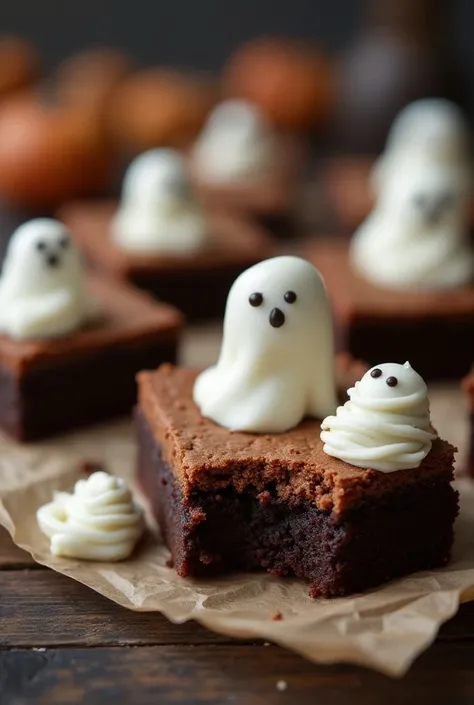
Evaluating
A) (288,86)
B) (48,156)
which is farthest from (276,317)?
(288,86)

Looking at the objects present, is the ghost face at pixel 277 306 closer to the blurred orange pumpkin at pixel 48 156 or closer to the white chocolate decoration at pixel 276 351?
the white chocolate decoration at pixel 276 351

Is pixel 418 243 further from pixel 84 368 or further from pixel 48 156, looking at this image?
pixel 48 156

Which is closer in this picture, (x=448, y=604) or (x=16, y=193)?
(x=448, y=604)

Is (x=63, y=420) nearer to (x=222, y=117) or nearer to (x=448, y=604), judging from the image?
(x=448, y=604)

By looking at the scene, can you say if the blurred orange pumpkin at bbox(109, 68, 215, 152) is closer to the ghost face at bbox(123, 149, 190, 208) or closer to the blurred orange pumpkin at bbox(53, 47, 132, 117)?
the blurred orange pumpkin at bbox(53, 47, 132, 117)

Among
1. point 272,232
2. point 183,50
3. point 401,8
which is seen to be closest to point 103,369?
point 272,232

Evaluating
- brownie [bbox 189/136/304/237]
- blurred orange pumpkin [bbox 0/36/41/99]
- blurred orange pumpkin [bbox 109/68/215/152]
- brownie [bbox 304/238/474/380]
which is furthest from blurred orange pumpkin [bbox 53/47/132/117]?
brownie [bbox 304/238/474/380]
